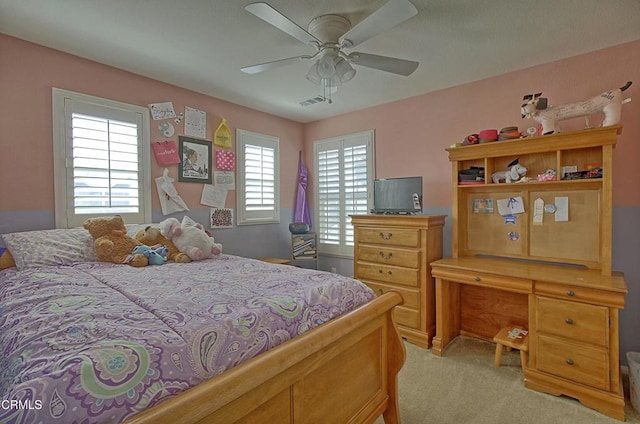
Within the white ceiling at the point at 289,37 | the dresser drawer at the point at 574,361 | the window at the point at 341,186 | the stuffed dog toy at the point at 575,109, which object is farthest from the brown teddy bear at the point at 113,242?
the stuffed dog toy at the point at 575,109

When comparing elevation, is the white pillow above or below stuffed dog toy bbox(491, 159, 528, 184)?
below

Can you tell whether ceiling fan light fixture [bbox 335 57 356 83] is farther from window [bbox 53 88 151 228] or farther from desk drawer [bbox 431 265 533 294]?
window [bbox 53 88 151 228]

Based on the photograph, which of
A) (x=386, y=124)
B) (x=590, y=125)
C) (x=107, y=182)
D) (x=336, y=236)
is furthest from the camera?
(x=336, y=236)

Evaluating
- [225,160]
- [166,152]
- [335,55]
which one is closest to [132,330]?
[335,55]

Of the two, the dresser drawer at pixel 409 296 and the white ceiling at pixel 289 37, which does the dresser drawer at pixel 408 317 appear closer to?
the dresser drawer at pixel 409 296

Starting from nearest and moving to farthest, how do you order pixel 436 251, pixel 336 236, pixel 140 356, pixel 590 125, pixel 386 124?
pixel 140 356
pixel 590 125
pixel 436 251
pixel 386 124
pixel 336 236

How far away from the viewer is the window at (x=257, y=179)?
3.90m

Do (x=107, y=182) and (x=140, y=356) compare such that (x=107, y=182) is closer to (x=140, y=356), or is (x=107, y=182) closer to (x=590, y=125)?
(x=140, y=356)

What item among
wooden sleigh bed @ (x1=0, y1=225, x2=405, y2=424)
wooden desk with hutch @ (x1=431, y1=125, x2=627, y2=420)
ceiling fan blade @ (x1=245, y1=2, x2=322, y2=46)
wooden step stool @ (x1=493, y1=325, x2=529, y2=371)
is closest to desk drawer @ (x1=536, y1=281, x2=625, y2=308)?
wooden desk with hutch @ (x1=431, y1=125, x2=627, y2=420)

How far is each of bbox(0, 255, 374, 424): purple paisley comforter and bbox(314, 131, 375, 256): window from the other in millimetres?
2408

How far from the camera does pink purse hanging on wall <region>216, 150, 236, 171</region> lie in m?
3.65

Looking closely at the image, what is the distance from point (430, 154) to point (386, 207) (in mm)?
804

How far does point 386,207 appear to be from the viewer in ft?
10.9

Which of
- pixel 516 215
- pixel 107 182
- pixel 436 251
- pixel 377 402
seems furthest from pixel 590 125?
pixel 107 182
